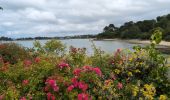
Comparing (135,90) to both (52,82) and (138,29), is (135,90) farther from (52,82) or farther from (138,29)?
(138,29)

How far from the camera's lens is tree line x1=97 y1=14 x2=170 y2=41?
122688mm

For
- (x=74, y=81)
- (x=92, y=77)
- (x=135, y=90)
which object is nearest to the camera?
(x=74, y=81)

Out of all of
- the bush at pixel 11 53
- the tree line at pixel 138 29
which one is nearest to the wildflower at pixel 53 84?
the bush at pixel 11 53

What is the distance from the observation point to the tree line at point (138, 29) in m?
123

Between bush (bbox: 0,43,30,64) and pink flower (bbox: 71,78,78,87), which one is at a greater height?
pink flower (bbox: 71,78,78,87)

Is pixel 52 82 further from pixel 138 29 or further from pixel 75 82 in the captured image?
pixel 138 29

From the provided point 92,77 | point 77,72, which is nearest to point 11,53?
point 77,72

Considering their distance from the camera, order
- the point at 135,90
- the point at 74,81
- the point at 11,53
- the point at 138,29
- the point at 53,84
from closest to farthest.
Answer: the point at 53,84, the point at 74,81, the point at 135,90, the point at 11,53, the point at 138,29

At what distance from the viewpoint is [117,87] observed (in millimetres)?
6594

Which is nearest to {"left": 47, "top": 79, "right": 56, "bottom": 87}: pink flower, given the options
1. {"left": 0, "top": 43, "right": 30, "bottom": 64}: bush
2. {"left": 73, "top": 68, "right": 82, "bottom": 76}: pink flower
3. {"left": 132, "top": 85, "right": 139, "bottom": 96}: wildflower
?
{"left": 73, "top": 68, "right": 82, "bottom": 76}: pink flower

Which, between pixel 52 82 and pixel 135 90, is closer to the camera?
pixel 52 82

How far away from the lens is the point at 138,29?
13675cm

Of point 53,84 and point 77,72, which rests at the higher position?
point 77,72

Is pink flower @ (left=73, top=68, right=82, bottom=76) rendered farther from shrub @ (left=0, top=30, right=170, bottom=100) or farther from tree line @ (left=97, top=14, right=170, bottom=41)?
tree line @ (left=97, top=14, right=170, bottom=41)
